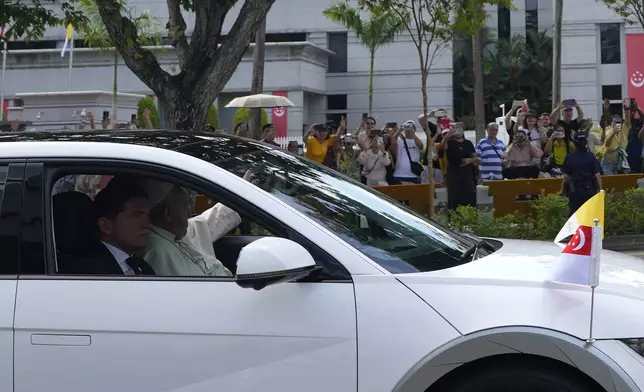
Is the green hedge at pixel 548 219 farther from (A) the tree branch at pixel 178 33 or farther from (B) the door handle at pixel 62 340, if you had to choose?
(B) the door handle at pixel 62 340

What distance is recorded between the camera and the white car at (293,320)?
10.7 ft

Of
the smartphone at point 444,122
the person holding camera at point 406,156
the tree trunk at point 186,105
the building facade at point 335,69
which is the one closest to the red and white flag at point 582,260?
the tree trunk at point 186,105

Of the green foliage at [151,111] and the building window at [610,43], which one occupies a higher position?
the building window at [610,43]

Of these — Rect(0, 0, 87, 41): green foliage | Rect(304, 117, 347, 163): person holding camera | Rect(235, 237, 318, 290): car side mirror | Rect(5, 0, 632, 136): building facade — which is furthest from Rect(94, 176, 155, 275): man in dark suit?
Rect(5, 0, 632, 136): building facade

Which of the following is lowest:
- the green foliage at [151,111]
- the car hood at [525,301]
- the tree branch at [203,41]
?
the car hood at [525,301]

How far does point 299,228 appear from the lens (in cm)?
349

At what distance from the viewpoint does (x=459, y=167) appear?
13.7 m

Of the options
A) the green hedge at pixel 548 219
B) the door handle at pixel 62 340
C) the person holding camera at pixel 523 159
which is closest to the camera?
the door handle at pixel 62 340

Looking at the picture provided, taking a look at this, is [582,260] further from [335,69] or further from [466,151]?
[335,69]

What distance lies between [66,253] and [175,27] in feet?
19.8

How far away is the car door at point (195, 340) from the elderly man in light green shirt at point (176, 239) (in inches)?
13.6

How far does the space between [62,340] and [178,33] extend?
6267 millimetres

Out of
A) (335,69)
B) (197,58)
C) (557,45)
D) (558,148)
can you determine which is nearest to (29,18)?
(197,58)

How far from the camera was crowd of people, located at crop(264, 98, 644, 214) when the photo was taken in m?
13.9
